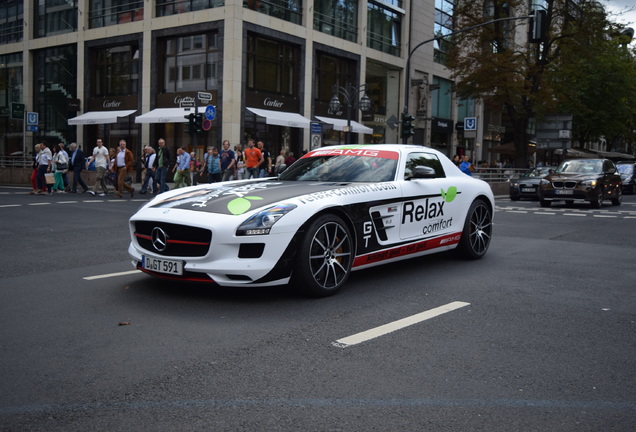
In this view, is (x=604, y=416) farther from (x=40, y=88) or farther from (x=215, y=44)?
(x=40, y=88)

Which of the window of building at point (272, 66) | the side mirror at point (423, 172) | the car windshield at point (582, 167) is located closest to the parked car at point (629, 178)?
the car windshield at point (582, 167)

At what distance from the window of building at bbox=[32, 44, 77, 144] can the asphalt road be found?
106 ft

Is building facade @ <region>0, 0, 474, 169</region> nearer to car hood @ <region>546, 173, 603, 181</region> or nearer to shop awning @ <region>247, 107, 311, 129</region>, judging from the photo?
shop awning @ <region>247, 107, 311, 129</region>

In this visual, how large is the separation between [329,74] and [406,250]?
98.6 feet

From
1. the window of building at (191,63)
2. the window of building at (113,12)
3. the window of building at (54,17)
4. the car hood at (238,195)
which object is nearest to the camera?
the car hood at (238,195)

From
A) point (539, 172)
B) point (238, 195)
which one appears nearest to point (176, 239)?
point (238, 195)

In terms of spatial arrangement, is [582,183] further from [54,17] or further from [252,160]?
[54,17]

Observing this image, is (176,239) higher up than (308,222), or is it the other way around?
(308,222)

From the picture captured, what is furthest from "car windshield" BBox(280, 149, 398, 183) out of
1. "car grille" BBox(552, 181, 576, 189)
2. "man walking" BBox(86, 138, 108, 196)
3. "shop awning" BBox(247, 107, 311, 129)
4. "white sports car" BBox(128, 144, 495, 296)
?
"shop awning" BBox(247, 107, 311, 129)

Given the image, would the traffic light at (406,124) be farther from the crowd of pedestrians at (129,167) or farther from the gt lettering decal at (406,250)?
the gt lettering decal at (406,250)

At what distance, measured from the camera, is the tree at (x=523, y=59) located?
3347 centimetres

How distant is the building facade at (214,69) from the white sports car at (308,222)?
19473mm

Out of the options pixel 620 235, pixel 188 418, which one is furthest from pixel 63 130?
pixel 188 418

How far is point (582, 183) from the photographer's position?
20.2 m
